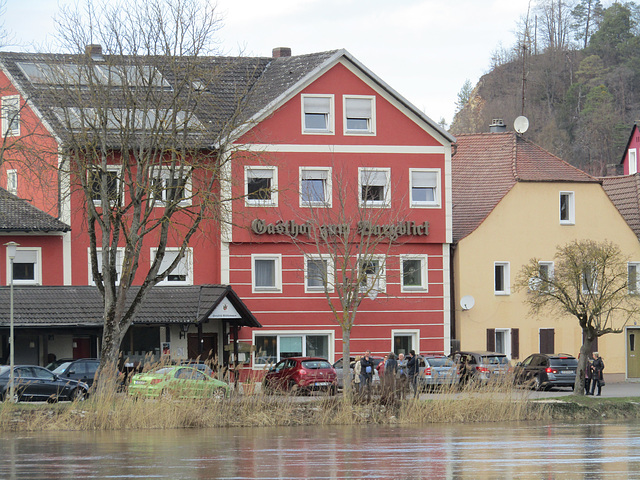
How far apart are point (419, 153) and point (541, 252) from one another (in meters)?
7.26

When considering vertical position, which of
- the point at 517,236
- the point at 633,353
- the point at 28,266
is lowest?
the point at 633,353

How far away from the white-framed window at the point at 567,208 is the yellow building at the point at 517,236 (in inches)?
1.7

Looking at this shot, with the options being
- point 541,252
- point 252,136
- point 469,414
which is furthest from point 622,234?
point 469,414

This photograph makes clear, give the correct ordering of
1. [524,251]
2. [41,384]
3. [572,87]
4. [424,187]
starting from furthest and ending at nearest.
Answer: [572,87]
[524,251]
[424,187]
[41,384]

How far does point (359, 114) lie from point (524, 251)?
9.38m

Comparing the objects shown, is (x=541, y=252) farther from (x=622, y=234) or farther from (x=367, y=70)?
(x=367, y=70)

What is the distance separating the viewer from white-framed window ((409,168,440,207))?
43125 millimetres

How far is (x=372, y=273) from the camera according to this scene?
42.8 meters

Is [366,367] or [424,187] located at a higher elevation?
[424,187]

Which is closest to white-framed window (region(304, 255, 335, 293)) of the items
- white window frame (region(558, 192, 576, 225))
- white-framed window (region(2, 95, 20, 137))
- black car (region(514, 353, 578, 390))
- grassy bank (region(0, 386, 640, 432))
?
black car (region(514, 353, 578, 390))

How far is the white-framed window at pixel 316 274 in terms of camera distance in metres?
41.0

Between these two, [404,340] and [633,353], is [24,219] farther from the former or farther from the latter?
[633,353]

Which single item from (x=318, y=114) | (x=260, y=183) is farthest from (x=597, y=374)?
(x=318, y=114)

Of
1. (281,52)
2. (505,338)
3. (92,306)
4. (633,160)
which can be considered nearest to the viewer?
(92,306)
